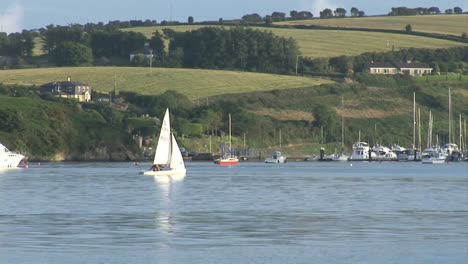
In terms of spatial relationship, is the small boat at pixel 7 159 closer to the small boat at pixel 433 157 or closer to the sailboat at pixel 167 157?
the sailboat at pixel 167 157

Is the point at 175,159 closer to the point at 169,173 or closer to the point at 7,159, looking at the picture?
the point at 169,173

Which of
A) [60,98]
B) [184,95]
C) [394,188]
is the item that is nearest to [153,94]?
[184,95]

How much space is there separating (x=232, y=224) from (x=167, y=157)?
5070 cm

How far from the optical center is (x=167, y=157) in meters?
96.1

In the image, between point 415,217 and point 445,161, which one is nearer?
point 415,217

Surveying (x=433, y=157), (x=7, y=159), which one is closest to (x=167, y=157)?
(x=7, y=159)

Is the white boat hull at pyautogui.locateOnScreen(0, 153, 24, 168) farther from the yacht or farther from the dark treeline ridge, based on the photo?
the yacht

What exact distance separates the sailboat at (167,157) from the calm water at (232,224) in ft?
58.1

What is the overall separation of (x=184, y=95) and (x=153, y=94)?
457 cm

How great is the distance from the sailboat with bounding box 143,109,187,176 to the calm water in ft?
58.1

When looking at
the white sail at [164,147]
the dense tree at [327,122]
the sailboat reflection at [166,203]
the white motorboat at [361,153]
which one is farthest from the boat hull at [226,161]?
the sailboat reflection at [166,203]

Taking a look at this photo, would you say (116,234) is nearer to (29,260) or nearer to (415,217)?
(29,260)

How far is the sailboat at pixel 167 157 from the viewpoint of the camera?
9431cm

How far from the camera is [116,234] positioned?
4122 centimetres
